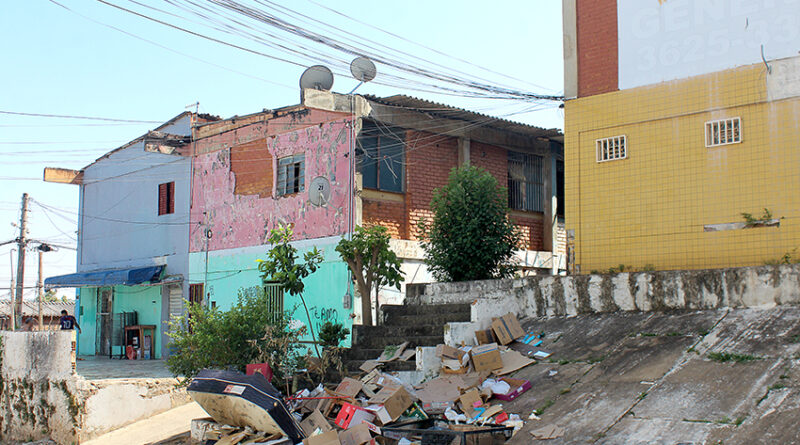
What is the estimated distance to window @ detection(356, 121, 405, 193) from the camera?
14.7 m

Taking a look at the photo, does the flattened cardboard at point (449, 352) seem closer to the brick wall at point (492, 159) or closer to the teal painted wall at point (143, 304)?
the brick wall at point (492, 159)

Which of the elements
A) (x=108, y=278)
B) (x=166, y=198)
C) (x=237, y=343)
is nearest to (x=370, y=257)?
(x=237, y=343)

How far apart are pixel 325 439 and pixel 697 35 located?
707 centimetres

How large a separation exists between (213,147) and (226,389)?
1100cm

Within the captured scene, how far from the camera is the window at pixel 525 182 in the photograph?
665 inches

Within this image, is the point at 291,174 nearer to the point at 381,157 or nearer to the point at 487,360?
the point at 381,157

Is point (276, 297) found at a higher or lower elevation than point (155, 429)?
higher

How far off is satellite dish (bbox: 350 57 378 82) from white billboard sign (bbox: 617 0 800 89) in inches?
220

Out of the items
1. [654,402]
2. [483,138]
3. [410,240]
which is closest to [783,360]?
[654,402]

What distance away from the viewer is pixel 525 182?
17.2 meters

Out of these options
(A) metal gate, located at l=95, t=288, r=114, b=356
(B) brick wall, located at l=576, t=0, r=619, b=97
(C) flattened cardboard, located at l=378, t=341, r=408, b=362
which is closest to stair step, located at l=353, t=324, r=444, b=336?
(C) flattened cardboard, located at l=378, t=341, r=408, b=362

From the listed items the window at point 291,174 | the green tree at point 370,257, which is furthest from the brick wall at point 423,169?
the green tree at point 370,257

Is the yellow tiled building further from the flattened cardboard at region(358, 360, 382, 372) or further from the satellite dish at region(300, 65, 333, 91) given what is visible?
the satellite dish at region(300, 65, 333, 91)

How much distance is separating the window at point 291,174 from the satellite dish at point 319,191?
1.88 feet
